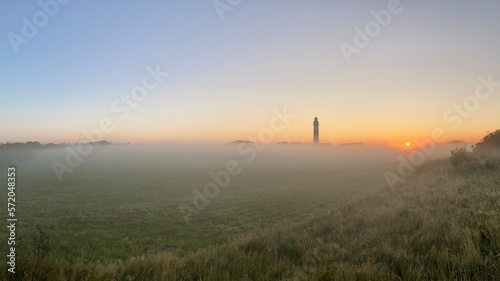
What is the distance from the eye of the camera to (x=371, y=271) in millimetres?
5922

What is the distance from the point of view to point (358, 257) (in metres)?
7.41

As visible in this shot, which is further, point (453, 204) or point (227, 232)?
point (227, 232)

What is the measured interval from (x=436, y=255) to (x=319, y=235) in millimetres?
5053

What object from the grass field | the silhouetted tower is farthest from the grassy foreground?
the silhouetted tower

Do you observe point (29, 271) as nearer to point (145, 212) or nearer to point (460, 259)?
point (460, 259)

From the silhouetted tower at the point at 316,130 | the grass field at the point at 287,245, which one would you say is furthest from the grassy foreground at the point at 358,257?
the silhouetted tower at the point at 316,130

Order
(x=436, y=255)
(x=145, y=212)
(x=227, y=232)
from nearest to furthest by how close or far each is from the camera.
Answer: (x=436, y=255) → (x=227, y=232) → (x=145, y=212)

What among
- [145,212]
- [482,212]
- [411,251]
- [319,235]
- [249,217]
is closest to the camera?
[411,251]

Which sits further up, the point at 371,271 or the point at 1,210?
the point at 371,271

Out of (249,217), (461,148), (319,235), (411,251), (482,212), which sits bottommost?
(249,217)

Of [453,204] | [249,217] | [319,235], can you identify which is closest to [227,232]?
[249,217]

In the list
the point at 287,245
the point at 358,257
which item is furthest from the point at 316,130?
the point at 358,257

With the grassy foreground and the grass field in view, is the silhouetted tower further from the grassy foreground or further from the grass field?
the grassy foreground

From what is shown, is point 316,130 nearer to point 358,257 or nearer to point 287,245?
point 287,245
